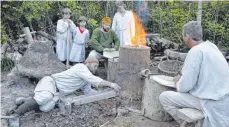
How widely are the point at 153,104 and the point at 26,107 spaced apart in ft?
7.65

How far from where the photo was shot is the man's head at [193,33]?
4605mm

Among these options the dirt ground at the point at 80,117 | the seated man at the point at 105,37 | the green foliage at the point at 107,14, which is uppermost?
the green foliage at the point at 107,14

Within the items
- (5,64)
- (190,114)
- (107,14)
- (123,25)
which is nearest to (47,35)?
(5,64)

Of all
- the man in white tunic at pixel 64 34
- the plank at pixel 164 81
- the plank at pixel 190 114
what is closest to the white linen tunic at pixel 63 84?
the plank at pixel 164 81

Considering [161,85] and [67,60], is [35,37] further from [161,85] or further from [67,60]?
[161,85]

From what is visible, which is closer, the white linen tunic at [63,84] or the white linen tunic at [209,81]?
the white linen tunic at [209,81]

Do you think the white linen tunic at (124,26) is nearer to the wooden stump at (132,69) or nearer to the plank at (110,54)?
the plank at (110,54)

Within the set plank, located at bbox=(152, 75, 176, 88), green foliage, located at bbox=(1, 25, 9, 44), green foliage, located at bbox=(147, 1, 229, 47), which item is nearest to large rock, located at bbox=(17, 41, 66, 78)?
green foliage, located at bbox=(1, 25, 9, 44)

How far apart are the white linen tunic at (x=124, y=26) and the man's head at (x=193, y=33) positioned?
4748 mm

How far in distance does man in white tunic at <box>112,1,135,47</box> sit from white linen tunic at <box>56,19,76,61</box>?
127cm

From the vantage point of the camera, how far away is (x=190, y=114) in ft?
14.9

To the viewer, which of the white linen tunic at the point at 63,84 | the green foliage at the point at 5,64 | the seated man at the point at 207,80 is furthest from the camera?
the green foliage at the point at 5,64

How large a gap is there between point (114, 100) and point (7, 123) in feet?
6.99

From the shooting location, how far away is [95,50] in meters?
8.54
